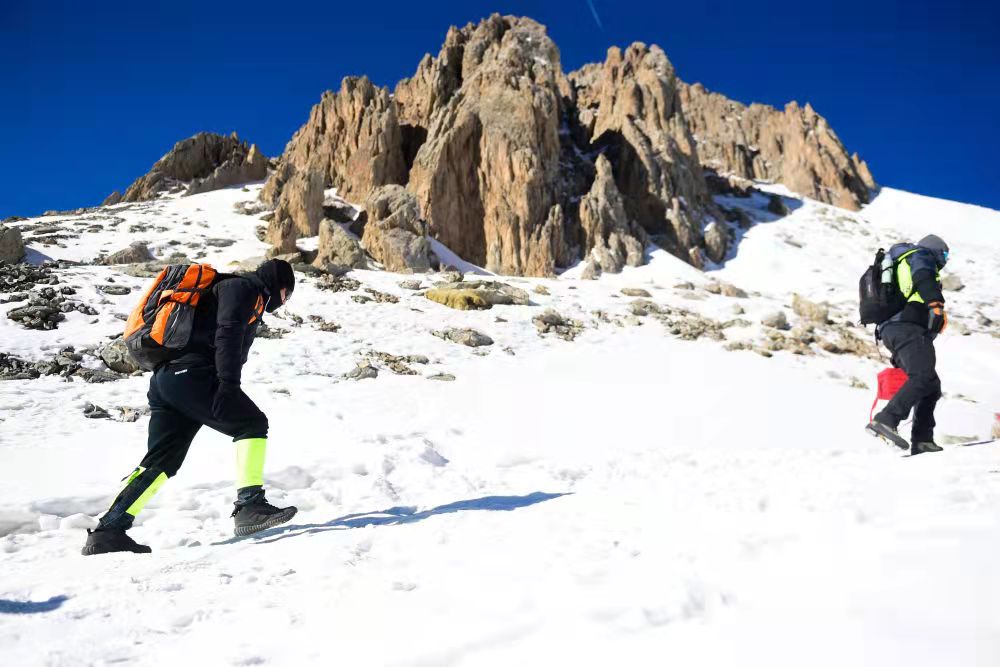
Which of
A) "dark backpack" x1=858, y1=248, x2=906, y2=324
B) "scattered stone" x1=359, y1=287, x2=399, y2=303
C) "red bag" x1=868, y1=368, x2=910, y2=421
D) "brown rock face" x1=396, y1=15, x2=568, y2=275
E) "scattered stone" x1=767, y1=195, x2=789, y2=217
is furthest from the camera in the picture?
"scattered stone" x1=767, y1=195, x2=789, y2=217

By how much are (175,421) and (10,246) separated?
20.0 m

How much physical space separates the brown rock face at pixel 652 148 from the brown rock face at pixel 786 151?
20.3 m

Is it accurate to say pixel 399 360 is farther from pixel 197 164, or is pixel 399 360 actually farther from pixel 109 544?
pixel 197 164

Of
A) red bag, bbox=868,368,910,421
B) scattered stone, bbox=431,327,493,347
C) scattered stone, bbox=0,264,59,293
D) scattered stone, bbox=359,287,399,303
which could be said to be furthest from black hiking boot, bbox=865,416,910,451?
scattered stone, bbox=0,264,59,293

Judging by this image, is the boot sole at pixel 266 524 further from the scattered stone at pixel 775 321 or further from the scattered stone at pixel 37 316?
the scattered stone at pixel 775 321

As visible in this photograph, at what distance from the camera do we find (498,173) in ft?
125

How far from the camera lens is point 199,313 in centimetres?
386

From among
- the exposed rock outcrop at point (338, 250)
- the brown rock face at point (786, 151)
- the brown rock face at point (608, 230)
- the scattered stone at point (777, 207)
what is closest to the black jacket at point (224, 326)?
the exposed rock outcrop at point (338, 250)

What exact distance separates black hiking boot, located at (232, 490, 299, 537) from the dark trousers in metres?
0.46

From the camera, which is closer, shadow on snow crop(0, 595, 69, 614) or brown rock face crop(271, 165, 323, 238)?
shadow on snow crop(0, 595, 69, 614)

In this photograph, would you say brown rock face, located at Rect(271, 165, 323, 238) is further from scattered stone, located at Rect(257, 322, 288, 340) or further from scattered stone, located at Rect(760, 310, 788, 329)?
scattered stone, located at Rect(760, 310, 788, 329)

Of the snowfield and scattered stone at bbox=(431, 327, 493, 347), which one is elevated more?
scattered stone at bbox=(431, 327, 493, 347)

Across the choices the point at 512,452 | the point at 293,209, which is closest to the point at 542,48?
the point at 293,209

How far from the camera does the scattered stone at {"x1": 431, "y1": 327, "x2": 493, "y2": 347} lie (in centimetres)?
1278
